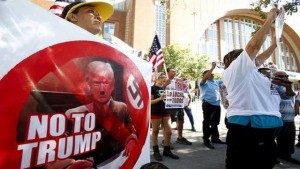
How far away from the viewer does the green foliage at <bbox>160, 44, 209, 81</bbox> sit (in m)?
38.7

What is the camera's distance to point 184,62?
128ft

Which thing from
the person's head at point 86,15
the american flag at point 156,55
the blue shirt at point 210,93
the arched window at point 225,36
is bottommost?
the blue shirt at point 210,93

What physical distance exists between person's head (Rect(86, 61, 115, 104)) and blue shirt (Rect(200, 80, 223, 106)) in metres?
5.15

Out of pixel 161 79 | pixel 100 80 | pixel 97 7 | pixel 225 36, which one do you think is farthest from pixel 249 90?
pixel 225 36

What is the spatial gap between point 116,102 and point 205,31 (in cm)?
5292

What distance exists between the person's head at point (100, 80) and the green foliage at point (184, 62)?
37.1 metres

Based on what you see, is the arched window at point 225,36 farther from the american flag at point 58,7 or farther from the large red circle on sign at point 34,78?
the large red circle on sign at point 34,78

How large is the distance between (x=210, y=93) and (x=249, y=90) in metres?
3.78

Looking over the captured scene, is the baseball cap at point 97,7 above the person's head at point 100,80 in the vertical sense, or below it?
above

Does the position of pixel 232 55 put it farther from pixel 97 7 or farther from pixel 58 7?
pixel 58 7

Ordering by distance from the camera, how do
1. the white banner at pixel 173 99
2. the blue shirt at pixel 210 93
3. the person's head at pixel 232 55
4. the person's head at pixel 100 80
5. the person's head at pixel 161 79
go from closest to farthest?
1. the person's head at pixel 100 80
2. the person's head at pixel 232 55
3. the white banner at pixel 173 99
4. the person's head at pixel 161 79
5. the blue shirt at pixel 210 93

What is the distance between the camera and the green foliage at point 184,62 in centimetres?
3866

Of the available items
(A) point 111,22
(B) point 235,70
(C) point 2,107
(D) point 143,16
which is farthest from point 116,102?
(A) point 111,22

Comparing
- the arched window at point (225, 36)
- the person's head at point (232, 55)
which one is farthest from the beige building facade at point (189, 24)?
the person's head at point (232, 55)
